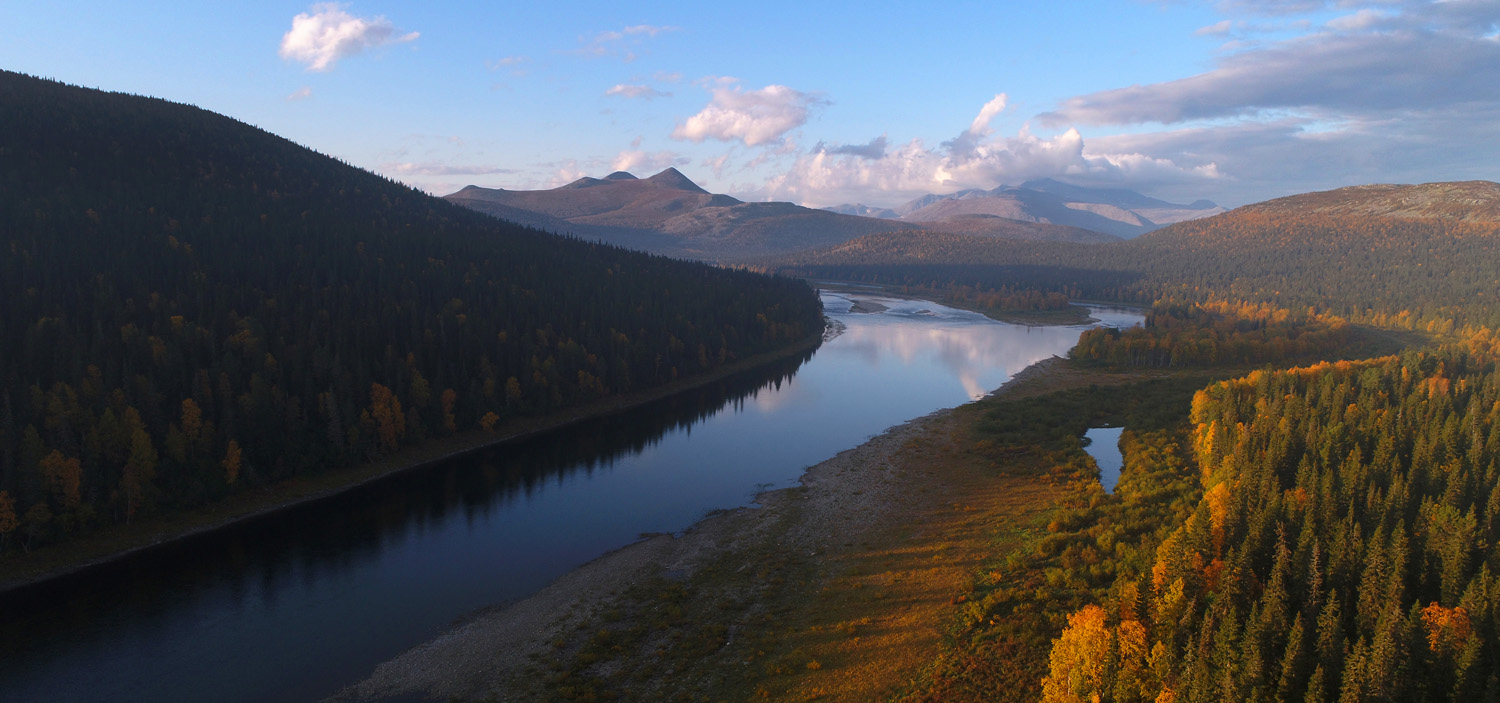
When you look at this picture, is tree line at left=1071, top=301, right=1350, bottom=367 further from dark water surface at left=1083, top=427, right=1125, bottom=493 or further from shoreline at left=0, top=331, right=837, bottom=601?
shoreline at left=0, top=331, right=837, bottom=601

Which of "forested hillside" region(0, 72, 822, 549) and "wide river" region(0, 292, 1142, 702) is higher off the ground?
"forested hillside" region(0, 72, 822, 549)

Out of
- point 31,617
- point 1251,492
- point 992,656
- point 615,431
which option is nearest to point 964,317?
point 615,431

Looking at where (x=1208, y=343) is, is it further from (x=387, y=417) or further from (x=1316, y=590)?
(x=387, y=417)

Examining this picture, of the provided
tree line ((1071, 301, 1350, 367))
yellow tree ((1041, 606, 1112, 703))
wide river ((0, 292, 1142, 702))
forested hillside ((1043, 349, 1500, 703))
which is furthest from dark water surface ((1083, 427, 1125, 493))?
tree line ((1071, 301, 1350, 367))

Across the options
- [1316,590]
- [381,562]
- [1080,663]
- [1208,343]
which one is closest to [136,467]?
[381,562]

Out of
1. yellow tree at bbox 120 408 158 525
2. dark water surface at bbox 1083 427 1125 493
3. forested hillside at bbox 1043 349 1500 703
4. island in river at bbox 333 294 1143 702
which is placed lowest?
dark water surface at bbox 1083 427 1125 493

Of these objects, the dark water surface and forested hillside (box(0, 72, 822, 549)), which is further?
the dark water surface
